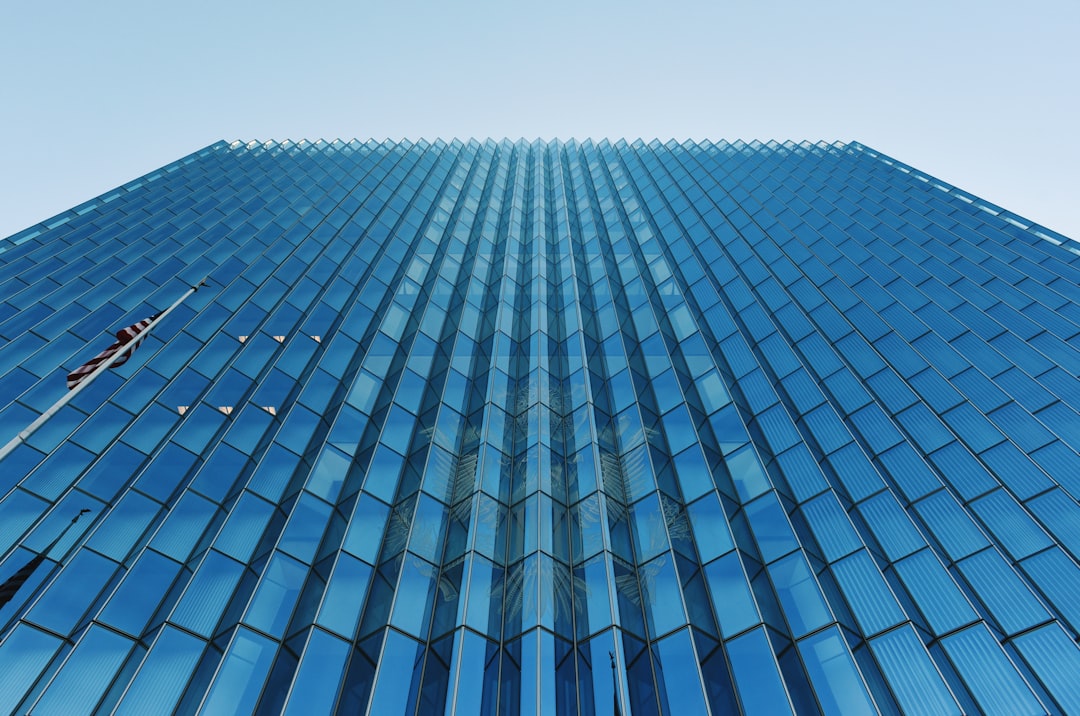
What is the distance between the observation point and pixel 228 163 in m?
60.3

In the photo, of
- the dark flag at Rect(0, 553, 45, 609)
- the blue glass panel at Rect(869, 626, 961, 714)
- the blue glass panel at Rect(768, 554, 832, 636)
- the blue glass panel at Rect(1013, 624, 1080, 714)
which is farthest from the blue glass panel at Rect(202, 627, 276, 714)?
the blue glass panel at Rect(1013, 624, 1080, 714)

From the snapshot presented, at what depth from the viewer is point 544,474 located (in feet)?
73.8

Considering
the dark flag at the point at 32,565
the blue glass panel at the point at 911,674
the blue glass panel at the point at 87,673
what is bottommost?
the dark flag at the point at 32,565

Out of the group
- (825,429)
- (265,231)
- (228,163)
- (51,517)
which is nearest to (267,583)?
(51,517)

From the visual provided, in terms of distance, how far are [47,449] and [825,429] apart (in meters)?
27.9

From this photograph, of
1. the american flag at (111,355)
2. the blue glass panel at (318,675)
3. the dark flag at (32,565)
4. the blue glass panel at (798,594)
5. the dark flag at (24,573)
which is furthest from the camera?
the dark flag at (32,565)

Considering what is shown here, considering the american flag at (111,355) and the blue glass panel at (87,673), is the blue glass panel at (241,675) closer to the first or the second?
the blue glass panel at (87,673)

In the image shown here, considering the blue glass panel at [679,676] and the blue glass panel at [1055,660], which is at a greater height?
the blue glass panel at [1055,660]

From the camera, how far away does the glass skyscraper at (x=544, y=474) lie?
1554cm

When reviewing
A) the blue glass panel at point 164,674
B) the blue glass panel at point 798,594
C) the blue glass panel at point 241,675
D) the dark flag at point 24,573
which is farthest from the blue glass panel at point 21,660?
the blue glass panel at point 798,594

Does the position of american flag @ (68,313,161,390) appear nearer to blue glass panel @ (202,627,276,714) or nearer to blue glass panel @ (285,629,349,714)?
blue glass panel @ (202,627,276,714)

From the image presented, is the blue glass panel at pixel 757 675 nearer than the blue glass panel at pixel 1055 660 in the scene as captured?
Yes

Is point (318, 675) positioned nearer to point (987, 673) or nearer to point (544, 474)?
point (544, 474)

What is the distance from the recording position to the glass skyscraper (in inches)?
612
